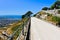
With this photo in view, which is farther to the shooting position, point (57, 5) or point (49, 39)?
point (57, 5)

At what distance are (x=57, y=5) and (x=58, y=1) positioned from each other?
2157mm

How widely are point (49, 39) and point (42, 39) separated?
65 cm

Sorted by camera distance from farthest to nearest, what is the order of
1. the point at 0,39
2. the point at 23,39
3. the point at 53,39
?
the point at 0,39 < the point at 53,39 < the point at 23,39

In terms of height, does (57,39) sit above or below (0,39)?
above

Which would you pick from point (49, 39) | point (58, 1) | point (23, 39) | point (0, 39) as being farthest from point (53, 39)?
point (58, 1)

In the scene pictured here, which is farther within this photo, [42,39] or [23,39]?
[42,39]

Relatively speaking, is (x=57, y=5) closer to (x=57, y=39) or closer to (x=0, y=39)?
(x=0, y=39)

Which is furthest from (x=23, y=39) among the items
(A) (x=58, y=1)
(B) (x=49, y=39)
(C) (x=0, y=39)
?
(A) (x=58, y=1)

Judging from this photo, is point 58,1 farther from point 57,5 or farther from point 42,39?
point 42,39

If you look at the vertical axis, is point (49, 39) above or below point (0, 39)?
above

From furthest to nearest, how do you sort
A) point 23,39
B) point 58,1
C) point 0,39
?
point 58,1
point 0,39
point 23,39

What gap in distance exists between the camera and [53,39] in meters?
15.4

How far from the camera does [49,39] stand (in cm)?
1544

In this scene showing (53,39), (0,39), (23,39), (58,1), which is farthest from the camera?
(58,1)
